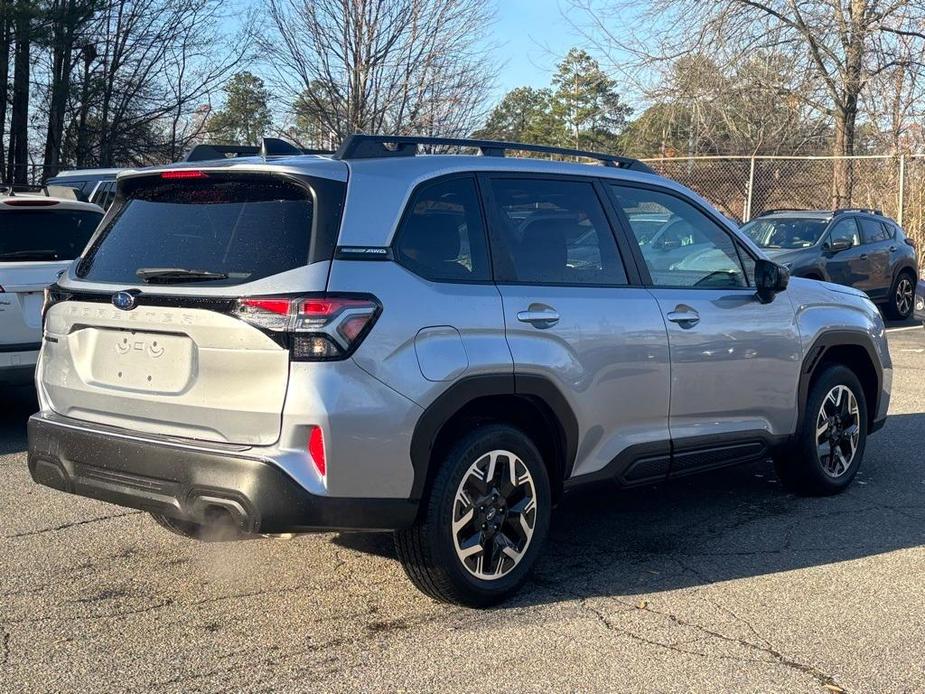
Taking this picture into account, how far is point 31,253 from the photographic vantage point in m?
7.72

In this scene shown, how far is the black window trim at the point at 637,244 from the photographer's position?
5289 mm

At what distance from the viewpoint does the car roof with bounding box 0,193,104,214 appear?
784 centimetres

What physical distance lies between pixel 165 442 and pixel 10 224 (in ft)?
14.2

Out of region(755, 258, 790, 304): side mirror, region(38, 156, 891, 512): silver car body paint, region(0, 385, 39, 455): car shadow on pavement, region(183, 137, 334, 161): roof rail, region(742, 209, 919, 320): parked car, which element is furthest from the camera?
region(742, 209, 919, 320): parked car

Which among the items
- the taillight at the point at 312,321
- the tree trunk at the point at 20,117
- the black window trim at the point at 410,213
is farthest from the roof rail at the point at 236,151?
the tree trunk at the point at 20,117

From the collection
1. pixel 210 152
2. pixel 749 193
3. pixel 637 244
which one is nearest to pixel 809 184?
pixel 749 193

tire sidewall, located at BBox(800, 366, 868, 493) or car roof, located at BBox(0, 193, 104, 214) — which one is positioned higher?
car roof, located at BBox(0, 193, 104, 214)

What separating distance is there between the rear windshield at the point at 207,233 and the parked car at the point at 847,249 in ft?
36.9

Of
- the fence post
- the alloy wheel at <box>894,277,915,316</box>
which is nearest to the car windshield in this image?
the alloy wheel at <box>894,277,915,316</box>

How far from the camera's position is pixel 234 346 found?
4.01m

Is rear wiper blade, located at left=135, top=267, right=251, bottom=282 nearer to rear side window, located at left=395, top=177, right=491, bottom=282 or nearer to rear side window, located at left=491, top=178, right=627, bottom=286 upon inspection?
rear side window, located at left=395, top=177, right=491, bottom=282

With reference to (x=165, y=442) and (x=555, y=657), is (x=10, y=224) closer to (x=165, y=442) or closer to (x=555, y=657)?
(x=165, y=442)

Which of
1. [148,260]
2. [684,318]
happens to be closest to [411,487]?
[148,260]

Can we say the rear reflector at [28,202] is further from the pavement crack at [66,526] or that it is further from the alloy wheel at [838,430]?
the alloy wheel at [838,430]
